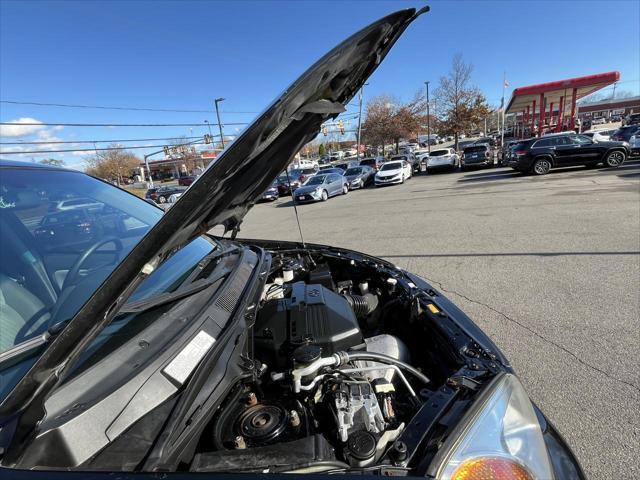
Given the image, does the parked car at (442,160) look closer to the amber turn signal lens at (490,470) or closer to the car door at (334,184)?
the car door at (334,184)

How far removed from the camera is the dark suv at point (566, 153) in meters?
15.9

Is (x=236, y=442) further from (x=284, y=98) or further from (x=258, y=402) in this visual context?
(x=284, y=98)

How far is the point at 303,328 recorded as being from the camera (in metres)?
1.74

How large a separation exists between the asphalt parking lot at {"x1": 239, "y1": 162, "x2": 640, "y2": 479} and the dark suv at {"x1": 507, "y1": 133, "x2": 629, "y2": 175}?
5.66m

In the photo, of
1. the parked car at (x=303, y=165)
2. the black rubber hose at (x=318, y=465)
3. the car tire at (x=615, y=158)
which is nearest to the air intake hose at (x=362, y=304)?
the black rubber hose at (x=318, y=465)

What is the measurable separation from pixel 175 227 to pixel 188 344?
516 mm

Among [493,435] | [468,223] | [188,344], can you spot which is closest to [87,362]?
[188,344]

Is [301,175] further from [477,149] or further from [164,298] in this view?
[164,298]

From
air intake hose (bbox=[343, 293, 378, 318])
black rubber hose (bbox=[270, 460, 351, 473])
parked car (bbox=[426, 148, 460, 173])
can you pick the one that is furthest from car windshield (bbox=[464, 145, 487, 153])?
black rubber hose (bbox=[270, 460, 351, 473])

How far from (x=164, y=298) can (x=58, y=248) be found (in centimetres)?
91

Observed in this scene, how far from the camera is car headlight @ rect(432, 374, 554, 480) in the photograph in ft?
3.42

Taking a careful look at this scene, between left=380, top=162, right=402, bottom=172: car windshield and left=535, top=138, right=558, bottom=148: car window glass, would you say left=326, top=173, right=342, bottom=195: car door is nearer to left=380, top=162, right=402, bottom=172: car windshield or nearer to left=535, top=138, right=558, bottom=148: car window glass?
left=380, top=162, right=402, bottom=172: car windshield

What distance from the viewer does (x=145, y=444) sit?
1.06 metres

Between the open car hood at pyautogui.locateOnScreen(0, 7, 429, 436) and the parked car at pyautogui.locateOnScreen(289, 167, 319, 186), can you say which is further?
the parked car at pyautogui.locateOnScreen(289, 167, 319, 186)
